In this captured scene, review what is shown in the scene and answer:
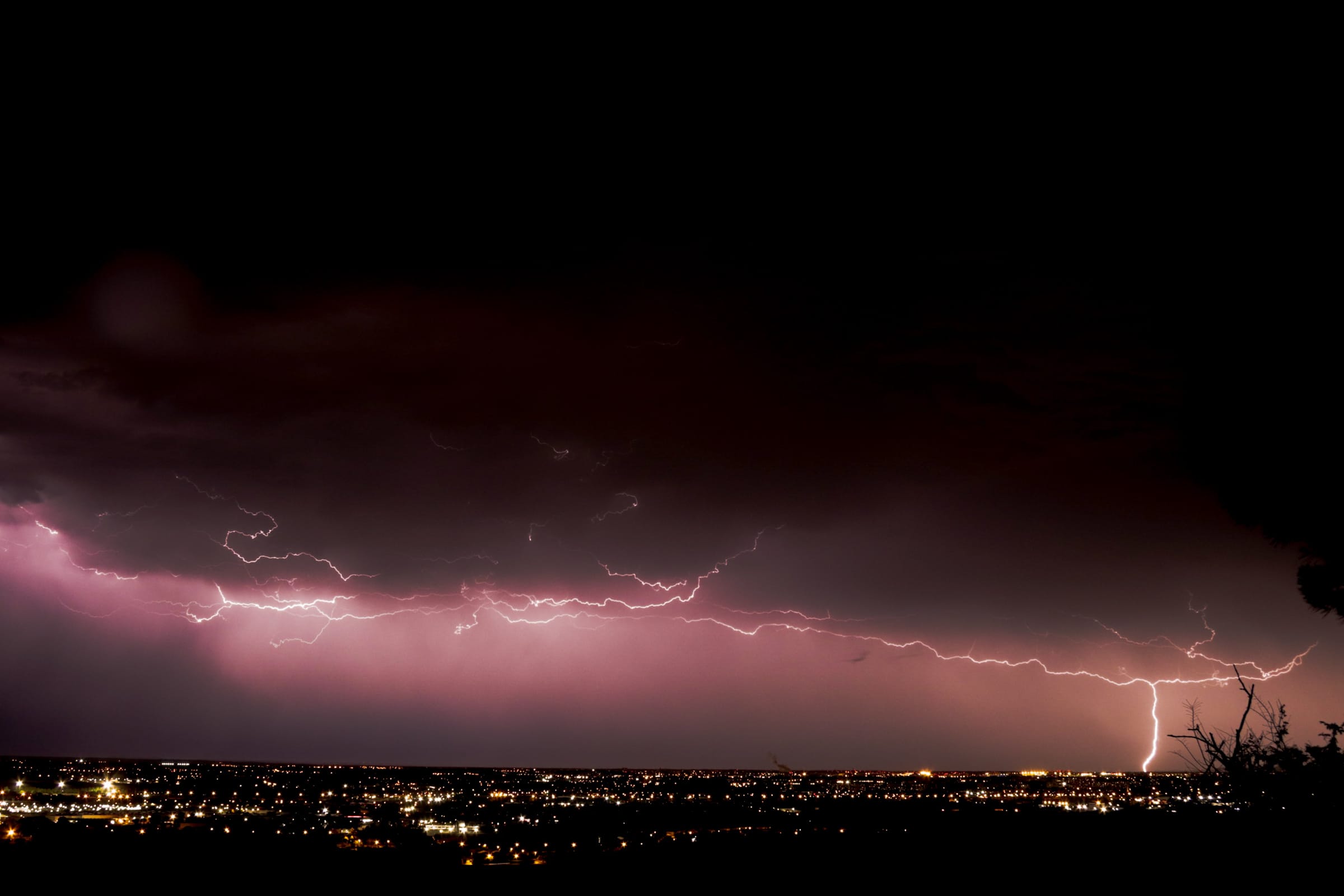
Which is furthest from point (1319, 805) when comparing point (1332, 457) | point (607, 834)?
point (607, 834)

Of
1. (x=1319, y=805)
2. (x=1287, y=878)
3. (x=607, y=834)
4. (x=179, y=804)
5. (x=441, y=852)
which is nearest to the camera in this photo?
(x=1287, y=878)

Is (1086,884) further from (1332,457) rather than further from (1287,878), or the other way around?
(1332,457)

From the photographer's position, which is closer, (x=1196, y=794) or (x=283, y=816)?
(x=1196, y=794)

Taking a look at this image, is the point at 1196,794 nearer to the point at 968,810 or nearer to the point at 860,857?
the point at 860,857

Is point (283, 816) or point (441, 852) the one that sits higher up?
point (441, 852)

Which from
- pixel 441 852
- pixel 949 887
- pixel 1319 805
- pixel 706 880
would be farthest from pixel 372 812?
pixel 1319 805

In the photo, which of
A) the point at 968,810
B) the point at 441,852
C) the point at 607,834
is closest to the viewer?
the point at 441,852

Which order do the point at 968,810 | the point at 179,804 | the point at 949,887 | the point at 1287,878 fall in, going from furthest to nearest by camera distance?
the point at 179,804 < the point at 968,810 < the point at 949,887 < the point at 1287,878

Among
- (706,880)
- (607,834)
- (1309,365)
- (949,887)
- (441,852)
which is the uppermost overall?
(1309,365)

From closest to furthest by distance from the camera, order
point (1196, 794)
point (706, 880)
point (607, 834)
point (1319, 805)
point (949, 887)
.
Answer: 1. point (1319, 805)
2. point (949, 887)
3. point (1196, 794)
4. point (706, 880)
5. point (607, 834)

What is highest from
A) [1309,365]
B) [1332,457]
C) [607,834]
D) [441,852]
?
[1309,365]
